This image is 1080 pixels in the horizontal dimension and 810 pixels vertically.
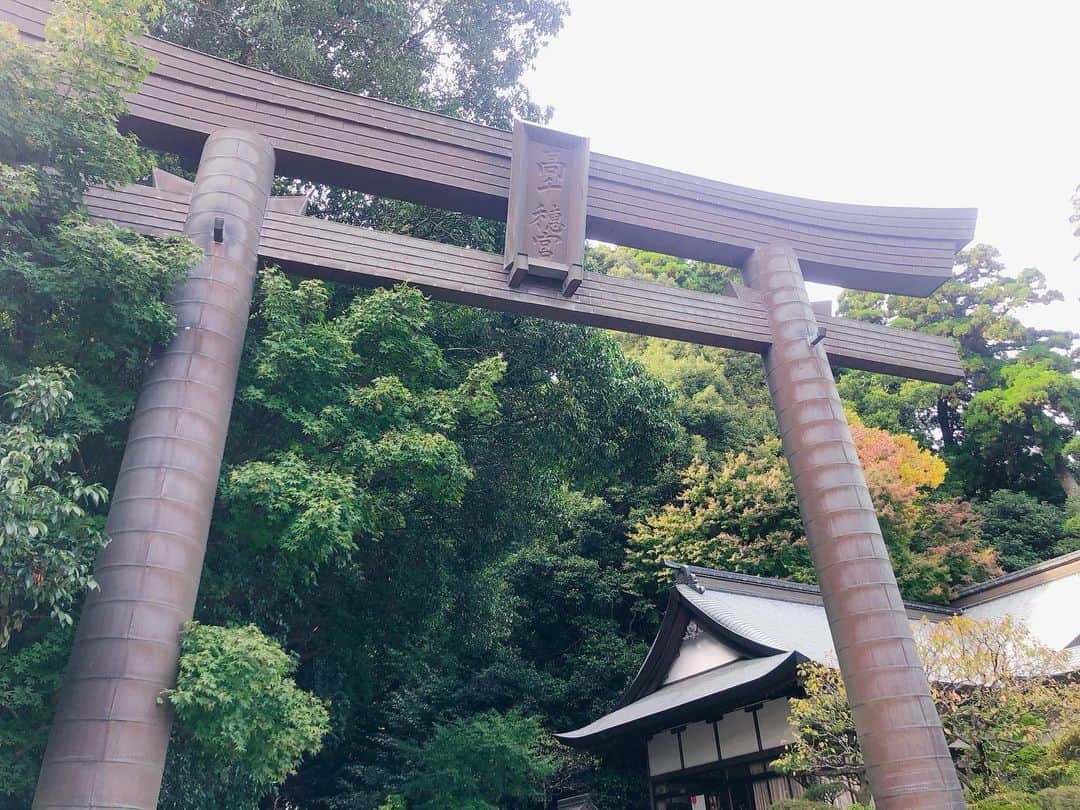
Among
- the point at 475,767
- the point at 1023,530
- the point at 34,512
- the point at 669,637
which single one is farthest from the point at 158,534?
the point at 1023,530

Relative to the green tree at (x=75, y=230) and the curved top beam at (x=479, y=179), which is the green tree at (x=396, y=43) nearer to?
the curved top beam at (x=479, y=179)

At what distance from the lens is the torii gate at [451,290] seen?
195 inches

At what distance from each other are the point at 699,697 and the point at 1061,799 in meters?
5.33

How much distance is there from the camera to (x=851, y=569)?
22.2 ft

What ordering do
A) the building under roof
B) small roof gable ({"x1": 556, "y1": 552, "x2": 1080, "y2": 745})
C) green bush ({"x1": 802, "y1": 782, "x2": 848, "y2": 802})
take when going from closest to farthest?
1. green bush ({"x1": 802, "y1": 782, "x2": 848, "y2": 802})
2. small roof gable ({"x1": 556, "y1": 552, "x2": 1080, "y2": 745})
3. the building under roof

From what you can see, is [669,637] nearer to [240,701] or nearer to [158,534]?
[240,701]

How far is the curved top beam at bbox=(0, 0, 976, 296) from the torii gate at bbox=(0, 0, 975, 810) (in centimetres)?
2

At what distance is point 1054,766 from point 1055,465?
2162 cm

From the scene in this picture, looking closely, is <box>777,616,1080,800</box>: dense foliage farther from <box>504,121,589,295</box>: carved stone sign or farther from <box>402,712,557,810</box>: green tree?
<box>504,121,589,295</box>: carved stone sign

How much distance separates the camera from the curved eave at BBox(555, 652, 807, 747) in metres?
10.1

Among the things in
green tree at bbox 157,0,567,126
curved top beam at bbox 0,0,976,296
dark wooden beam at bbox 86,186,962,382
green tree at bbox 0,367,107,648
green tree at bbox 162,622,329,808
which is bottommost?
green tree at bbox 162,622,329,808

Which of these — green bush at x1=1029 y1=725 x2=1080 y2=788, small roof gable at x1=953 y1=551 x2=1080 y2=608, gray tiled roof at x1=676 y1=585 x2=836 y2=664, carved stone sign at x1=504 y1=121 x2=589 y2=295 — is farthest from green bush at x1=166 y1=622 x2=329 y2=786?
small roof gable at x1=953 y1=551 x2=1080 y2=608

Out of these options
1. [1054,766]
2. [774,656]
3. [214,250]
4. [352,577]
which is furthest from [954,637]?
[214,250]

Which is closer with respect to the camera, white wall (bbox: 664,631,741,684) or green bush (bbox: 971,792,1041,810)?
green bush (bbox: 971,792,1041,810)
